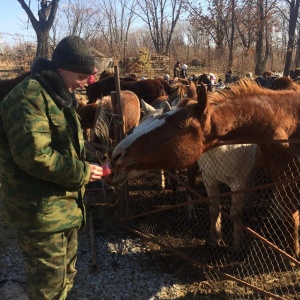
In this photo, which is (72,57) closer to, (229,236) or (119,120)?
(119,120)

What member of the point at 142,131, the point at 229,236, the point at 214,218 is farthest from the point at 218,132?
the point at 229,236

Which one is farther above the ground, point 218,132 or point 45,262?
point 218,132

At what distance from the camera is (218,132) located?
108 inches

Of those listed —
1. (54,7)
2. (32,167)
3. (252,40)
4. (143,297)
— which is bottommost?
(143,297)

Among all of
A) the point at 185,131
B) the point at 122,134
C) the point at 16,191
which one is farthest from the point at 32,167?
the point at 122,134

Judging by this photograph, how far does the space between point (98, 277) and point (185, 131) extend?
2152 mm

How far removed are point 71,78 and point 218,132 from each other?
1.26 meters

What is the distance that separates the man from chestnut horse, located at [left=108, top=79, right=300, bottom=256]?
38 cm

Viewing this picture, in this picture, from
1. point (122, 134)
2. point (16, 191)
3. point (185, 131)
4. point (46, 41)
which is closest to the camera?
point (16, 191)

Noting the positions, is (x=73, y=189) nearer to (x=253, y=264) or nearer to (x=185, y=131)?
(x=185, y=131)

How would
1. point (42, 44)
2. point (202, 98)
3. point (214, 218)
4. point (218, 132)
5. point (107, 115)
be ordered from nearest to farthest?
point (202, 98) < point (218, 132) < point (214, 218) < point (107, 115) < point (42, 44)

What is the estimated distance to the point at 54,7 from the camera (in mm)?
27844

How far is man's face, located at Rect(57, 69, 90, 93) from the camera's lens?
7.35 feet

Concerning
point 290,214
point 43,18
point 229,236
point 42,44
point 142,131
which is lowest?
point 229,236
